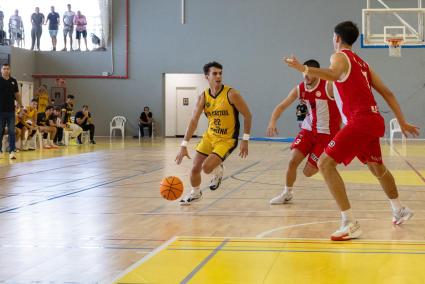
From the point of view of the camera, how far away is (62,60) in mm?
30875

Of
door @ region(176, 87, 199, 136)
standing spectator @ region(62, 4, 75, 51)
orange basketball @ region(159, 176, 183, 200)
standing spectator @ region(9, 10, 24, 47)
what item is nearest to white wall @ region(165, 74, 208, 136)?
door @ region(176, 87, 199, 136)

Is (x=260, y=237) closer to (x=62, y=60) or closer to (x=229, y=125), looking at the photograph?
(x=229, y=125)

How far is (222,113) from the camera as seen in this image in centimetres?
862

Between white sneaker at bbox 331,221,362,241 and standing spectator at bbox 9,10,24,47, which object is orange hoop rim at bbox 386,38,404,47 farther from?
standing spectator at bbox 9,10,24,47

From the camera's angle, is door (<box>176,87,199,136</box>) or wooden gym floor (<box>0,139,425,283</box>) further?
door (<box>176,87,199,136</box>)

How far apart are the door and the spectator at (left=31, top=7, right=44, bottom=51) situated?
679 cm

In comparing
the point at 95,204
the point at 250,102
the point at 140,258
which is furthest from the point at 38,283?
the point at 250,102

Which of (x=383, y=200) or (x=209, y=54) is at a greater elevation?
(x=209, y=54)

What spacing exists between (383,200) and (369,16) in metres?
11.4

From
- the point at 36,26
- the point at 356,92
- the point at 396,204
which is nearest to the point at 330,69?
the point at 356,92

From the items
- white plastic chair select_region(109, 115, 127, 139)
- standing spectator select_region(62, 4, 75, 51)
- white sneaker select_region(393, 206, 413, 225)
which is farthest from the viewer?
white plastic chair select_region(109, 115, 127, 139)

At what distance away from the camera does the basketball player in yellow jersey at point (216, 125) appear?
27.9ft

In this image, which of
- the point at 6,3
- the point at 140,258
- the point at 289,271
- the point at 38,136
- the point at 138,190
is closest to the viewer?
the point at 289,271

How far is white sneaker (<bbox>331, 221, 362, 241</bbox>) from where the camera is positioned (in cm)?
594
